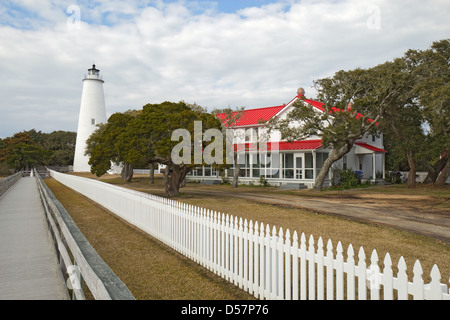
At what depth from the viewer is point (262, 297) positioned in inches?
209

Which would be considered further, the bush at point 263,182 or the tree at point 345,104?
the bush at point 263,182

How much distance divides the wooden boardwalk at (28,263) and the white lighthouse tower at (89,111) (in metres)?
48.0

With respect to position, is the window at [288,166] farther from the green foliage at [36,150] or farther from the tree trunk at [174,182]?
the green foliage at [36,150]

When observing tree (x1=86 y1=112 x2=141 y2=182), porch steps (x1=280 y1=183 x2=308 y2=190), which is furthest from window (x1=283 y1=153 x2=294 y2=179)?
tree (x1=86 y1=112 x2=141 y2=182)

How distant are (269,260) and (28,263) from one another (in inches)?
191

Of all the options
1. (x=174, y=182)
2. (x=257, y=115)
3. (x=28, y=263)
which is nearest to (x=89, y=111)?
(x=257, y=115)

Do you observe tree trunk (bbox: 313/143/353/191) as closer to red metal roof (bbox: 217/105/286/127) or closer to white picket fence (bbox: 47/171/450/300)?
red metal roof (bbox: 217/105/286/127)

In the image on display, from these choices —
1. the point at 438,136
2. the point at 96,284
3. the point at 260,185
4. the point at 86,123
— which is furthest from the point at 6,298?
the point at 86,123

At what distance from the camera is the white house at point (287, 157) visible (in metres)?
30.1

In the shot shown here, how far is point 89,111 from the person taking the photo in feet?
188

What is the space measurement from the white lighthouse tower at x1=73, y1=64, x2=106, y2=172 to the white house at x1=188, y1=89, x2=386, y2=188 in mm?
30088

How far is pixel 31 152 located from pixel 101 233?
195 ft

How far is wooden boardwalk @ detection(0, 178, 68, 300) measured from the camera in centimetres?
513

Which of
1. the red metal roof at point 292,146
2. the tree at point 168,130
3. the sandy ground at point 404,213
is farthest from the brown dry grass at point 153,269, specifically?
the red metal roof at point 292,146
